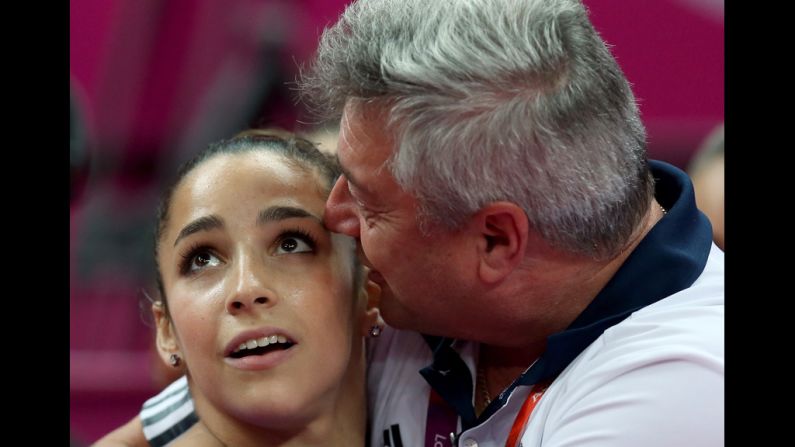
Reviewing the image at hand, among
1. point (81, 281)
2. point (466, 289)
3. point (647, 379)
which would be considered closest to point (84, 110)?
point (81, 281)

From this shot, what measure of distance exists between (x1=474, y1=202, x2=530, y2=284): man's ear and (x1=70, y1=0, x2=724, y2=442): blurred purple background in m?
2.02

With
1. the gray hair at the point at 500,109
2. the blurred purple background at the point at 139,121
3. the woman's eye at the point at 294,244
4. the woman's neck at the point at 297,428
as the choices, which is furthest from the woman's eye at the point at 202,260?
the blurred purple background at the point at 139,121

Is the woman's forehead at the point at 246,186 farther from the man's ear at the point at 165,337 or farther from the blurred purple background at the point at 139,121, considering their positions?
the blurred purple background at the point at 139,121

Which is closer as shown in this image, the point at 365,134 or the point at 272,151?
the point at 365,134

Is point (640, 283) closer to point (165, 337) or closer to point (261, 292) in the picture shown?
point (261, 292)

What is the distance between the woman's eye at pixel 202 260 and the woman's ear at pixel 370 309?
0.26m

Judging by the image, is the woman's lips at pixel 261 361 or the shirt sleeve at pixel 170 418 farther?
the shirt sleeve at pixel 170 418

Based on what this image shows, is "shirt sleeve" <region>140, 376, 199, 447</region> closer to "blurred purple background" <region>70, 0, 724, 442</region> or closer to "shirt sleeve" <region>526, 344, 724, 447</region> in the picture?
"shirt sleeve" <region>526, 344, 724, 447</region>

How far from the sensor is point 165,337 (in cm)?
162

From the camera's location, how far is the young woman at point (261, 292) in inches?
55.9

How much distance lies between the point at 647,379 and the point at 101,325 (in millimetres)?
2578

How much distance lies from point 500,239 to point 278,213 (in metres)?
0.35

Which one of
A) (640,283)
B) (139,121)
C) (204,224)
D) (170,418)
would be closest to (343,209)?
(204,224)

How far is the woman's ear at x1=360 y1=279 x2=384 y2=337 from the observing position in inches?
63.4
